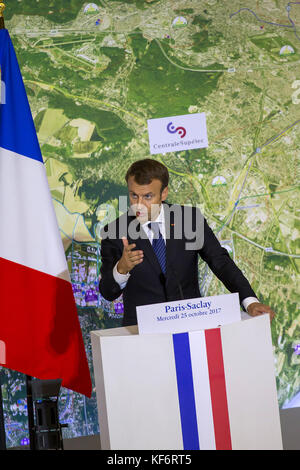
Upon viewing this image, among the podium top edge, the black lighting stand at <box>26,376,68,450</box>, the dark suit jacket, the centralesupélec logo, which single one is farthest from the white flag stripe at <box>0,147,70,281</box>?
the centralesupélec logo

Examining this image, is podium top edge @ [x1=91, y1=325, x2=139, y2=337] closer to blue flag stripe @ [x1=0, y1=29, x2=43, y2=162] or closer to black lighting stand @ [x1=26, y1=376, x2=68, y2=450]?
black lighting stand @ [x1=26, y1=376, x2=68, y2=450]

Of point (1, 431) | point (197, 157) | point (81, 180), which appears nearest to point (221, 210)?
point (197, 157)

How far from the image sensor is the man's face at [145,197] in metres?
2.46

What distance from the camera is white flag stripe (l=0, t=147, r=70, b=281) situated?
2.74 m

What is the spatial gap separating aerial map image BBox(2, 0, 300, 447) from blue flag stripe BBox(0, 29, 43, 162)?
2.25ft

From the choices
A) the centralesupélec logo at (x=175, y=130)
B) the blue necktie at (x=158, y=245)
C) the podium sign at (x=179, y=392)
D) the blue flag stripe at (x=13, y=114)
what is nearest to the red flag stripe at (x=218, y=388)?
the podium sign at (x=179, y=392)

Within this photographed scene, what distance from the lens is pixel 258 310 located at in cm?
199

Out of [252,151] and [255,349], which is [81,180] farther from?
[255,349]

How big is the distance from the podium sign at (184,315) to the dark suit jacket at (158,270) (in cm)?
73

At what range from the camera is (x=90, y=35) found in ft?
12.0

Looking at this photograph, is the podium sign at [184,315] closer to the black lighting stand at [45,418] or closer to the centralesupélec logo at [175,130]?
the black lighting stand at [45,418]

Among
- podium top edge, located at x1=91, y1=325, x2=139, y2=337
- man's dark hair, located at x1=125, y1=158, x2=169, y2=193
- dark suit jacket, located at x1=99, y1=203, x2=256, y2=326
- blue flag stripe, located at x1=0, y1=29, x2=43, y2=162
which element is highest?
blue flag stripe, located at x1=0, y1=29, x2=43, y2=162

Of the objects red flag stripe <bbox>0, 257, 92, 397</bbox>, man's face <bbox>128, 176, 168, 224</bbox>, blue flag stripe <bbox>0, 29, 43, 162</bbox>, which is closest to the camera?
man's face <bbox>128, 176, 168, 224</bbox>

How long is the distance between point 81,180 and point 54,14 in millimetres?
1096
